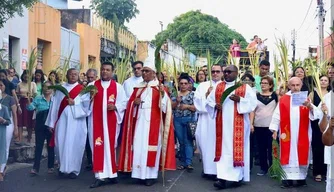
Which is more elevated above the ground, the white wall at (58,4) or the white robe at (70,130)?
the white wall at (58,4)

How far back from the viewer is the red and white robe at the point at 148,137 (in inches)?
321

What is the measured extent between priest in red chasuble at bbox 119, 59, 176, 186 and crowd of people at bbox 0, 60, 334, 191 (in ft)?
0.05

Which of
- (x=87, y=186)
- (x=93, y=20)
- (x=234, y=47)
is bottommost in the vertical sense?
(x=87, y=186)

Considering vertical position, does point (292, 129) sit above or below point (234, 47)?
below

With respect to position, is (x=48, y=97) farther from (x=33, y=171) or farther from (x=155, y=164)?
(x=155, y=164)

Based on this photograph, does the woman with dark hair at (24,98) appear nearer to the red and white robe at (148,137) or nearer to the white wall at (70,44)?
the red and white robe at (148,137)

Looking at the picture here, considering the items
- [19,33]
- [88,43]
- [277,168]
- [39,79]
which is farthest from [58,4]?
[277,168]

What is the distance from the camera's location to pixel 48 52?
67.5ft

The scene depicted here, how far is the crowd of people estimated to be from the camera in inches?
319

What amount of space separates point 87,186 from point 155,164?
1.05m

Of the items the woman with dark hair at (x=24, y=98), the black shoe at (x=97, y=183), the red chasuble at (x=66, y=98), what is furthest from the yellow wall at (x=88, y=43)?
the black shoe at (x=97, y=183)

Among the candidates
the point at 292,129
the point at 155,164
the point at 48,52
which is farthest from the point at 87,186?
the point at 48,52

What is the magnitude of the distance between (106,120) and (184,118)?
1811mm

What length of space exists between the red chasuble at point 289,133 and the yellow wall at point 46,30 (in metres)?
11.7
